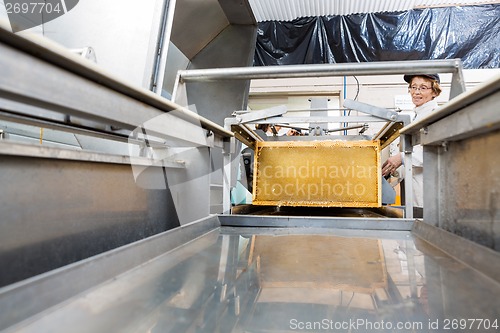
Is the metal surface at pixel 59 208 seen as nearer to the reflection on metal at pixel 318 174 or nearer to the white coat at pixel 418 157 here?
the reflection on metal at pixel 318 174

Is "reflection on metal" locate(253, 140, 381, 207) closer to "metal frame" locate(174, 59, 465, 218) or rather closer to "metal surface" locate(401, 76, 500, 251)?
"metal frame" locate(174, 59, 465, 218)

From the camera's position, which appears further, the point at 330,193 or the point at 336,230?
the point at 330,193

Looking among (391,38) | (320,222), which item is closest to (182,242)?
(320,222)

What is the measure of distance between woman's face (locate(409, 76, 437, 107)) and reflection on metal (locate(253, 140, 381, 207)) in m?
0.75

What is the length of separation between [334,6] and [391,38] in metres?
0.69

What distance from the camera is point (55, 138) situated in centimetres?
171

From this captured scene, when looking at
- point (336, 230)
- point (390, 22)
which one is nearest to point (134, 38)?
point (336, 230)

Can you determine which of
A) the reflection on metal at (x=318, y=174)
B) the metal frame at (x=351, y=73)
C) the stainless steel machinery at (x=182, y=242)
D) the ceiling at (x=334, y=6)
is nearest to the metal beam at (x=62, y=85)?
the stainless steel machinery at (x=182, y=242)

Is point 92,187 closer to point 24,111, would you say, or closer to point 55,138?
point 24,111

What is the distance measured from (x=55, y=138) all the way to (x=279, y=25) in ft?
Answer: 8.48

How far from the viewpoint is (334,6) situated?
10.6 feet

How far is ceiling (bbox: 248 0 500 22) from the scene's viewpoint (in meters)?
3.19

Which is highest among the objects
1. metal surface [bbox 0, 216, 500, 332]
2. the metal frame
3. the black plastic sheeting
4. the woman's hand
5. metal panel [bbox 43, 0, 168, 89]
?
the black plastic sheeting

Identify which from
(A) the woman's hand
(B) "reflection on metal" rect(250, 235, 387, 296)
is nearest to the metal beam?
(B) "reflection on metal" rect(250, 235, 387, 296)
